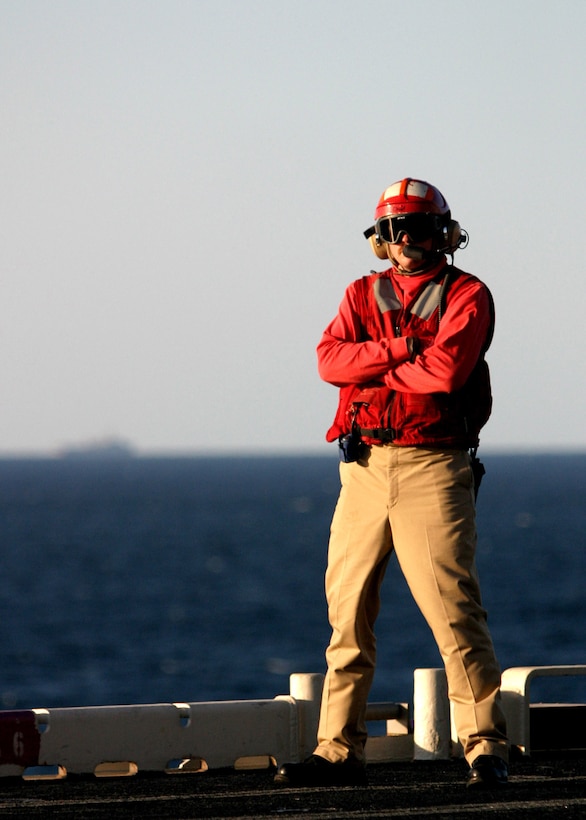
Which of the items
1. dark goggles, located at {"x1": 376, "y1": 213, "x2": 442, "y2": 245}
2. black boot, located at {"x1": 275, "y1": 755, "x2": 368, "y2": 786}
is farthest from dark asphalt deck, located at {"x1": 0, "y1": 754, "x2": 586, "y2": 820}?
dark goggles, located at {"x1": 376, "y1": 213, "x2": 442, "y2": 245}

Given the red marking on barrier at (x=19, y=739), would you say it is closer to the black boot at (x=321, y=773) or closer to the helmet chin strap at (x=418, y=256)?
the black boot at (x=321, y=773)

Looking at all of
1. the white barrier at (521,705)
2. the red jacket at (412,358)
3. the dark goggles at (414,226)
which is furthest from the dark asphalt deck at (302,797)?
the dark goggles at (414,226)

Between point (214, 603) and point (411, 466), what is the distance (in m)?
65.2

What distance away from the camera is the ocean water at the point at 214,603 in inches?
1907

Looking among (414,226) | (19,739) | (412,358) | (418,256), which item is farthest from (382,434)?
(19,739)

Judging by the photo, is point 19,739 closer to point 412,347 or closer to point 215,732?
point 215,732

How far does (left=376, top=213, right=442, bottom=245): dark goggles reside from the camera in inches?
242

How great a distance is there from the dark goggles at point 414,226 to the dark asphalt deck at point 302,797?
6.78 ft

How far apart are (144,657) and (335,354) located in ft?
161

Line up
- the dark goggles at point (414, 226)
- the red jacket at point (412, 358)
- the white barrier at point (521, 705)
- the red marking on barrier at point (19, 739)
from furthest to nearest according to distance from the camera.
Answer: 1. the white barrier at point (521, 705)
2. the red marking on barrier at point (19, 739)
3. the dark goggles at point (414, 226)
4. the red jacket at point (412, 358)

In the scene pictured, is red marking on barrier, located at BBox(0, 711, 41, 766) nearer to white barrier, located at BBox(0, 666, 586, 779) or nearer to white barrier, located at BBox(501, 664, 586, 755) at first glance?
white barrier, located at BBox(0, 666, 586, 779)

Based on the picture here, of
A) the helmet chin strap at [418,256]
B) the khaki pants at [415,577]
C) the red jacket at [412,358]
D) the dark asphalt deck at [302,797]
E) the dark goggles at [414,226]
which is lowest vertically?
the dark asphalt deck at [302,797]

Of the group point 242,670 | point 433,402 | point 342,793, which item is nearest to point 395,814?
point 342,793

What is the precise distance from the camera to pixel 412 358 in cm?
600
